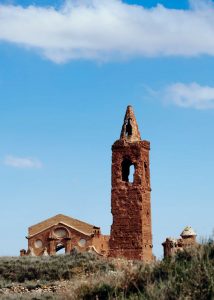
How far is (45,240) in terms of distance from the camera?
55.2 meters

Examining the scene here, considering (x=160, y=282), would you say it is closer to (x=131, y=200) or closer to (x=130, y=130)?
(x=131, y=200)

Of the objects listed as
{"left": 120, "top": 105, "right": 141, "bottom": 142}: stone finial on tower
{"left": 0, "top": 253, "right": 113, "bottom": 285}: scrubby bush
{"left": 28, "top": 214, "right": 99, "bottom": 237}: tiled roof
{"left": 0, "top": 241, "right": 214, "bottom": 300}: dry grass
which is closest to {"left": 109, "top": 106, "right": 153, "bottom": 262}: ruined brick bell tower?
{"left": 120, "top": 105, "right": 141, "bottom": 142}: stone finial on tower

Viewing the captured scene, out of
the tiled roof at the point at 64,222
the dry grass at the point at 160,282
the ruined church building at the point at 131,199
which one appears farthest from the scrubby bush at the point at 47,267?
the tiled roof at the point at 64,222

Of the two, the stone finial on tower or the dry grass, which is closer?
the dry grass

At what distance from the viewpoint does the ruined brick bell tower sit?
106 ft

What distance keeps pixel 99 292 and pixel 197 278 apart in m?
2.00

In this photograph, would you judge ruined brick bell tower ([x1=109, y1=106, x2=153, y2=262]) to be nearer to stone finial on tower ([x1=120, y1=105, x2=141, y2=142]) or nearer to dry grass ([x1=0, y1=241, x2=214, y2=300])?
stone finial on tower ([x1=120, y1=105, x2=141, y2=142])

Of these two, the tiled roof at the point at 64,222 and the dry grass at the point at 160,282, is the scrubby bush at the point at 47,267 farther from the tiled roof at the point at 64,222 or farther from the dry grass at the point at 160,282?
the tiled roof at the point at 64,222

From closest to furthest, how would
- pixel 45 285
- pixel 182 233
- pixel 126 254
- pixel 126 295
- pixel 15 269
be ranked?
pixel 126 295 → pixel 45 285 → pixel 15 269 → pixel 126 254 → pixel 182 233

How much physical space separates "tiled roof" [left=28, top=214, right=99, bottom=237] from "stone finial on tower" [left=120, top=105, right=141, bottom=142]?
2072 cm

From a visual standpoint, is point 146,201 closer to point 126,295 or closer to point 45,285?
point 45,285

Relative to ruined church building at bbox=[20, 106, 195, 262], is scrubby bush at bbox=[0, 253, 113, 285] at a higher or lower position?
lower

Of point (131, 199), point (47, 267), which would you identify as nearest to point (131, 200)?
point (131, 199)

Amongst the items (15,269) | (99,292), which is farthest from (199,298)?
(15,269)
